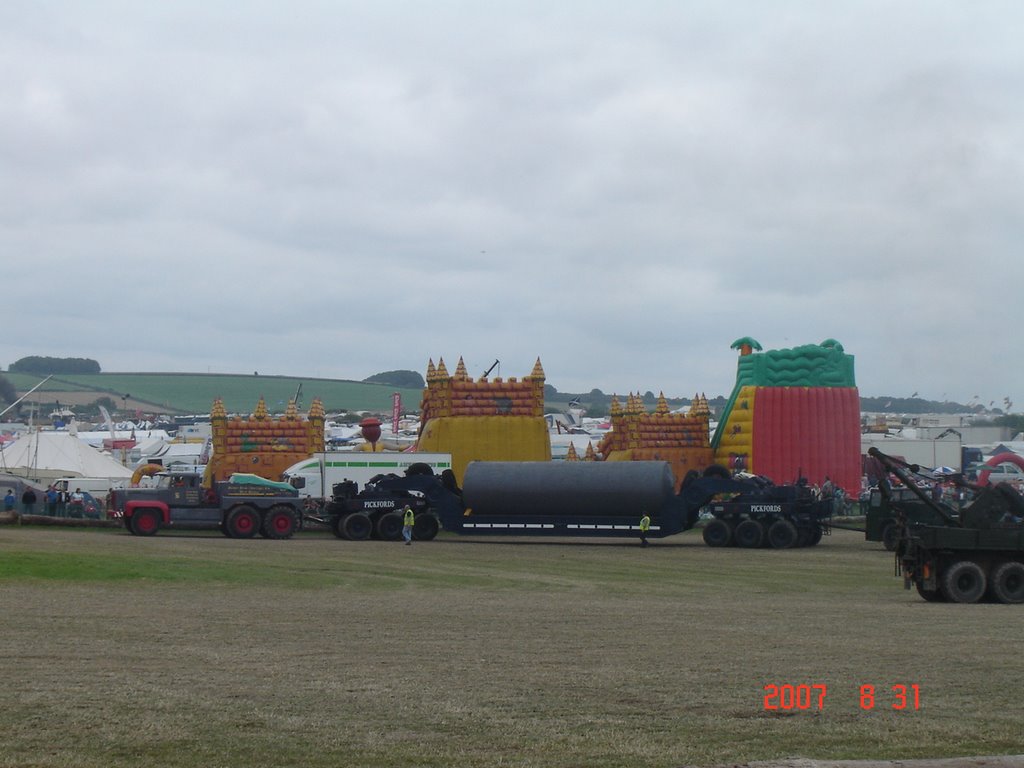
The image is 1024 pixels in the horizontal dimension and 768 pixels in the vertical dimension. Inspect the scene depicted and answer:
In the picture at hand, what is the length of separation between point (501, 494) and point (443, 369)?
14514mm

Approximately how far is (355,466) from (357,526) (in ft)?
32.3

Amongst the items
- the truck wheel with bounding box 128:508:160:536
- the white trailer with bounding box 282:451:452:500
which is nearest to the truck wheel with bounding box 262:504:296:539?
the truck wheel with bounding box 128:508:160:536

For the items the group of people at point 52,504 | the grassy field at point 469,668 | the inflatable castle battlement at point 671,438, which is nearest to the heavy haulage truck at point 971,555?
the grassy field at point 469,668

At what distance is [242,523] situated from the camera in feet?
144

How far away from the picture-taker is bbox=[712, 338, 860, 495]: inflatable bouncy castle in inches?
2371

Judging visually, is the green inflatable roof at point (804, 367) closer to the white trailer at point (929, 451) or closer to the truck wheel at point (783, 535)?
the truck wheel at point (783, 535)

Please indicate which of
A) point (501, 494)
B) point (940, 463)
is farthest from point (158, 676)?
point (940, 463)

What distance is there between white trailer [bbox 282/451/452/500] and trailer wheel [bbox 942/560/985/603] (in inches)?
1238

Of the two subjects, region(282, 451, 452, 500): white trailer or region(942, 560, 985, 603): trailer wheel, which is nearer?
region(942, 560, 985, 603): trailer wheel

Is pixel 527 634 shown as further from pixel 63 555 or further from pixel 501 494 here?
pixel 501 494

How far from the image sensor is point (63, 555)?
28656mm

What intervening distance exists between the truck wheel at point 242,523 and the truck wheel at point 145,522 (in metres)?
2.25

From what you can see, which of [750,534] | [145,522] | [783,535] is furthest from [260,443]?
[783,535]
